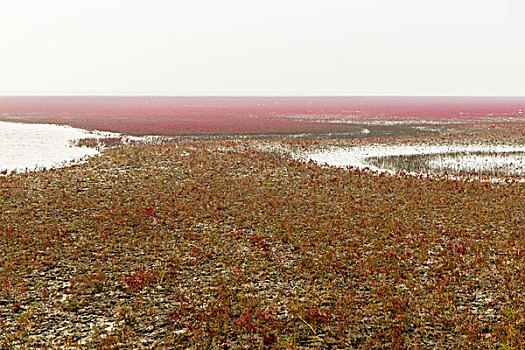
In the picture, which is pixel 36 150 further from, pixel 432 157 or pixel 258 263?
pixel 432 157

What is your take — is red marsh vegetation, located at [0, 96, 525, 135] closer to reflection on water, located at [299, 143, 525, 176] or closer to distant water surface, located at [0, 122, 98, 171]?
distant water surface, located at [0, 122, 98, 171]

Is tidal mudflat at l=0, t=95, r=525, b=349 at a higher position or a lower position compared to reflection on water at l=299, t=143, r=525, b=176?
lower

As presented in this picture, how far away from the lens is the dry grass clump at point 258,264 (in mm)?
9156

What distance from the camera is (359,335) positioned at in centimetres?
902

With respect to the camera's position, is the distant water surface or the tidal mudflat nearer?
the tidal mudflat

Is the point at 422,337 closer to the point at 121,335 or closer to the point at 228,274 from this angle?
the point at 228,274

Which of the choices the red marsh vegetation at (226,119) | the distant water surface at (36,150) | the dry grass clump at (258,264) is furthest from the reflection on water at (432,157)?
the distant water surface at (36,150)

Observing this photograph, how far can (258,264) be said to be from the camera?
1285 centimetres

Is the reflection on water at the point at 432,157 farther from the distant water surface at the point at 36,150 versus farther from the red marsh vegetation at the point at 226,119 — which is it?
the distant water surface at the point at 36,150

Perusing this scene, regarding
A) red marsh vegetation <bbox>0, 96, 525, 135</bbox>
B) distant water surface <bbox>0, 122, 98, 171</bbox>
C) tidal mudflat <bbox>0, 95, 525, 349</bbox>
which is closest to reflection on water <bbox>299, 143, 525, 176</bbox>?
tidal mudflat <bbox>0, 95, 525, 349</bbox>

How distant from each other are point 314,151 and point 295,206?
19.7 m

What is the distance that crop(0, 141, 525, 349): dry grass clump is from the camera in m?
9.16

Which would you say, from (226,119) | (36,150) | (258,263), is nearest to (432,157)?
(258,263)

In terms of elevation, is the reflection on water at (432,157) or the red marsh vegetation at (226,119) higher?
the red marsh vegetation at (226,119)
